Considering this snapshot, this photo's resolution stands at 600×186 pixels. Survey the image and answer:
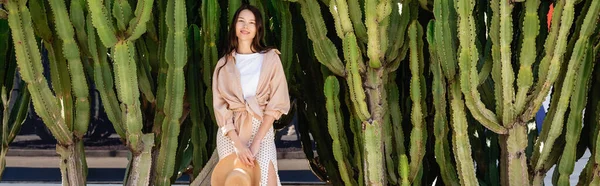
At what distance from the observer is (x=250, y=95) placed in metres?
4.04

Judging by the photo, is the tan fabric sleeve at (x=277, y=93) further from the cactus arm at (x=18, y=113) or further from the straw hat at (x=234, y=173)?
the cactus arm at (x=18, y=113)

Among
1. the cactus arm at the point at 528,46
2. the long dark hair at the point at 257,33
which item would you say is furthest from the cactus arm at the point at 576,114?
the long dark hair at the point at 257,33

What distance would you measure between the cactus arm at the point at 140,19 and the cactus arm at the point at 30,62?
52 cm

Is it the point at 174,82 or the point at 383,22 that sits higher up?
the point at 383,22

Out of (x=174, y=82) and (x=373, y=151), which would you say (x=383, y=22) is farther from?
(x=174, y=82)

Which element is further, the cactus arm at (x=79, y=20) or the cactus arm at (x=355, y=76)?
the cactus arm at (x=79, y=20)

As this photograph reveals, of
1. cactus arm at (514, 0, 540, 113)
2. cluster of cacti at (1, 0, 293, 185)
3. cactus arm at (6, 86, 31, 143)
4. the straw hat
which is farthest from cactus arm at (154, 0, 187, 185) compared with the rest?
cactus arm at (514, 0, 540, 113)

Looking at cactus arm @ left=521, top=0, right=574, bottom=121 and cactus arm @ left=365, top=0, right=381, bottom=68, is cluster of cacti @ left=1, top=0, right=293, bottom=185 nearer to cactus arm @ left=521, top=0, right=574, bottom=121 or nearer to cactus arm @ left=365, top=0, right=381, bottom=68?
cactus arm @ left=365, top=0, right=381, bottom=68

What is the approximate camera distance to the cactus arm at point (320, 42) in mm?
4223

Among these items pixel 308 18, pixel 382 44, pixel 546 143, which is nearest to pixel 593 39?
pixel 546 143

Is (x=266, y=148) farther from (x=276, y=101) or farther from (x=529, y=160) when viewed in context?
(x=529, y=160)

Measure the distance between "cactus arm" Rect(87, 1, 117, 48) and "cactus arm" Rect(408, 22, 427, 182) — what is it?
1.51 m

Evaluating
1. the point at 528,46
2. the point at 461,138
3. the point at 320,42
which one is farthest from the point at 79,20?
the point at 528,46

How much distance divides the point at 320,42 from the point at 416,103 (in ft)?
1.94
